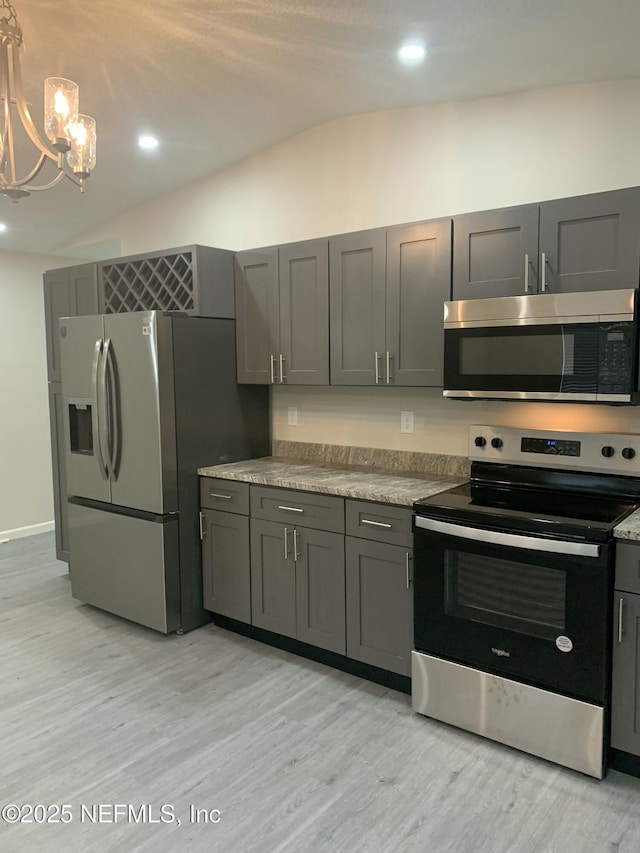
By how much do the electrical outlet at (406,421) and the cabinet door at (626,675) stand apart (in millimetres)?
1416

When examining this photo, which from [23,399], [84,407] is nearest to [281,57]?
[84,407]

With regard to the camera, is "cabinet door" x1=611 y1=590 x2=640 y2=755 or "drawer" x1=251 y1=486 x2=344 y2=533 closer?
"cabinet door" x1=611 y1=590 x2=640 y2=755

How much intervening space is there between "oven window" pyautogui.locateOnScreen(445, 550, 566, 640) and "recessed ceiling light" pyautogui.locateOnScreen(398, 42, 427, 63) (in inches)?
78.8

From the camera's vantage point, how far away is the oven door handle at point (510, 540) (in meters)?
2.16

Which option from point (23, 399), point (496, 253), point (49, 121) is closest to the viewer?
point (49, 121)

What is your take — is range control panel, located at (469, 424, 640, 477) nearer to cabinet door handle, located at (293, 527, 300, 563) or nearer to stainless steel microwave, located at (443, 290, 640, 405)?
stainless steel microwave, located at (443, 290, 640, 405)

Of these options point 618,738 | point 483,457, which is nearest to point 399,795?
point 618,738

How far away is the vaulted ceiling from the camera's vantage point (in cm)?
220

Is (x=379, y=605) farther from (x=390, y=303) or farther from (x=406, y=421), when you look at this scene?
(x=390, y=303)

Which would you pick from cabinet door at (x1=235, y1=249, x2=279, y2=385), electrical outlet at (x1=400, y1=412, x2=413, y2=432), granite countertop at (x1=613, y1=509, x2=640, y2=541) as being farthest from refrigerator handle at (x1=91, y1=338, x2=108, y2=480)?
granite countertop at (x1=613, y1=509, x2=640, y2=541)

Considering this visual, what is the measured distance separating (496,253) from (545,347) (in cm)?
48

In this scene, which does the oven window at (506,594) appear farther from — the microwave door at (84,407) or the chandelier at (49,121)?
the microwave door at (84,407)

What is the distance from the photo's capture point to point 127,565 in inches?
138

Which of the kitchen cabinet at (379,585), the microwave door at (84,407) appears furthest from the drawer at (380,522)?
the microwave door at (84,407)
